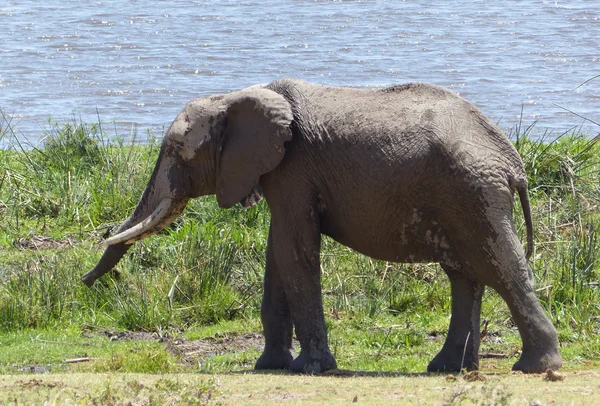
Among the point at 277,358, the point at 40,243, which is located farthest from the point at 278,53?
the point at 277,358

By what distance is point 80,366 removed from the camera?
9500 mm

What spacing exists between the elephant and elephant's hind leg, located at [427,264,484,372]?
1cm

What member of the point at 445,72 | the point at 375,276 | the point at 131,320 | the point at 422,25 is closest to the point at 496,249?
the point at 375,276

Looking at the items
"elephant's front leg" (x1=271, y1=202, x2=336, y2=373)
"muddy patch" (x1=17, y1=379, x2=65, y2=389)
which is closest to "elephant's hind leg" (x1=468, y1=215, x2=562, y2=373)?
"elephant's front leg" (x1=271, y1=202, x2=336, y2=373)

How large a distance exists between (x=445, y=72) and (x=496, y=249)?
17.0 m

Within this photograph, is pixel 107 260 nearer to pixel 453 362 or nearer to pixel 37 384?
pixel 37 384

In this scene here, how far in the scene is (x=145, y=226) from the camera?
9.23 meters

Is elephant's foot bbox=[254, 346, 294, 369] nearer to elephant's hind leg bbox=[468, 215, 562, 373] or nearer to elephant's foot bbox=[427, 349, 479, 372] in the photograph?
elephant's foot bbox=[427, 349, 479, 372]

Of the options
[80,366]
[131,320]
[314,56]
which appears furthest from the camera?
[314,56]

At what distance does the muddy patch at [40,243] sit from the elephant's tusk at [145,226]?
3666 mm

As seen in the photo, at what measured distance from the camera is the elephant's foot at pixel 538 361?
28.4ft

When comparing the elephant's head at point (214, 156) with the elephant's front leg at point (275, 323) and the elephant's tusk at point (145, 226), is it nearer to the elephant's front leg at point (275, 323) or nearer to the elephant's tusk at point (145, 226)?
the elephant's tusk at point (145, 226)

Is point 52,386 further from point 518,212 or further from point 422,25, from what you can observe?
point 422,25

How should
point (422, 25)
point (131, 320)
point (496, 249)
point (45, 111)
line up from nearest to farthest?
1. point (496, 249)
2. point (131, 320)
3. point (45, 111)
4. point (422, 25)
